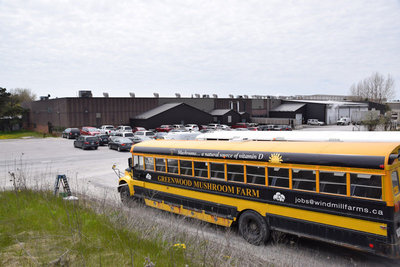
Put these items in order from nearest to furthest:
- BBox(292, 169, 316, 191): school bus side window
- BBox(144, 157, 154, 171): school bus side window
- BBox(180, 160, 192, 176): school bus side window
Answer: BBox(292, 169, 316, 191): school bus side window, BBox(180, 160, 192, 176): school bus side window, BBox(144, 157, 154, 171): school bus side window

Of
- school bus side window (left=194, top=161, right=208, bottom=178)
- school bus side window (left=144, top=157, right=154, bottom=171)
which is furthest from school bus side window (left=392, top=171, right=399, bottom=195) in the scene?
school bus side window (left=144, top=157, right=154, bottom=171)

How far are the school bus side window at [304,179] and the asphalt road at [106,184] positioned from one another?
61.7 inches

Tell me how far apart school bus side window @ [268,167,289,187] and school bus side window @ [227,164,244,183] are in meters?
0.93

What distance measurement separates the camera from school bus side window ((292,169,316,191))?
788 cm

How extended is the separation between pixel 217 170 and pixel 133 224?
3.11 meters

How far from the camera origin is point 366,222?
705 centimetres

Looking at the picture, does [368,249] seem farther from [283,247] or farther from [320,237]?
[283,247]

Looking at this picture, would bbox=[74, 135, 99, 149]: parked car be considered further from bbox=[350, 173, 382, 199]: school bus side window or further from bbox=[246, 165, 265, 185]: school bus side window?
bbox=[350, 173, 382, 199]: school bus side window

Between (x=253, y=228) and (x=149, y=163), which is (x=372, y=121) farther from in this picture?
(x=253, y=228)

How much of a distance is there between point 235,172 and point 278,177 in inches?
55.9

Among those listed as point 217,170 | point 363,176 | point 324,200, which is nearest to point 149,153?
point 217,170

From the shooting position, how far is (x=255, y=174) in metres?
9.00

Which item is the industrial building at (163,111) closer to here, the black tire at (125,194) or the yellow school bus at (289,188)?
the black tire at (125,194)

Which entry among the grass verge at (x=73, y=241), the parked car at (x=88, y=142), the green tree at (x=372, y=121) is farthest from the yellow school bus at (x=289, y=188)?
the green tree at (x=372, y=121)
